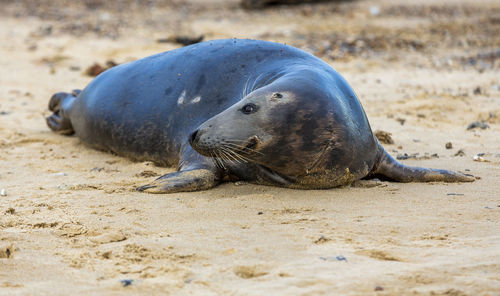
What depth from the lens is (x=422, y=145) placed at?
5.14 m

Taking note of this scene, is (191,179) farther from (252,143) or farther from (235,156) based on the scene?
(252,143)

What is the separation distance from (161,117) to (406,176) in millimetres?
1644

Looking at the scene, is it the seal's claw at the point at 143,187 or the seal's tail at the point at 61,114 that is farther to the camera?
the seal's tail at the point at 61,114

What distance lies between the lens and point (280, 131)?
3.42 meters

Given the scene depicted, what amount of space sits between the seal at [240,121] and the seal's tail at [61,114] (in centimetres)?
61

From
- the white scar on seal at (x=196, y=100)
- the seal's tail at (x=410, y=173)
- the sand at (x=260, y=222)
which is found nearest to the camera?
the sand at (x=260, y=222)

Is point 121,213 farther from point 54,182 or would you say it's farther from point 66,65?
point 66,65

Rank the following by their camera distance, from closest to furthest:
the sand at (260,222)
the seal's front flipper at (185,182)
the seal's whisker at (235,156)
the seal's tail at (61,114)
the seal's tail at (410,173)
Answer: the sand at (260,222), the seal's whisker at (235,156), the seal's front flipper at (185,182), the seal's tail at (410,173), the seal's tail at (61,114)

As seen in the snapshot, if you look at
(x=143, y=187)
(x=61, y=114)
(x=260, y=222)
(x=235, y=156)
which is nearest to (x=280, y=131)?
(x=235, y=156)

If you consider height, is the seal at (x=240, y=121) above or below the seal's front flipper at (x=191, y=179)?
above

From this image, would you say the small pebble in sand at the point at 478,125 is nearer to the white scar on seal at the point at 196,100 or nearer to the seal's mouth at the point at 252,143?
the white scar on seal at the point at 196,100

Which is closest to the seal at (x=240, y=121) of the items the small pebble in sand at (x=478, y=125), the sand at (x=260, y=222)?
the sand at (x=260, y=222)

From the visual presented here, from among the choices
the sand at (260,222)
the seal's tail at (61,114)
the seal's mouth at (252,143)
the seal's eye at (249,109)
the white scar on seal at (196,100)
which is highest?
the seal's eye at (249,109)

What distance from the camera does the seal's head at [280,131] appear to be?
11.2 feet
